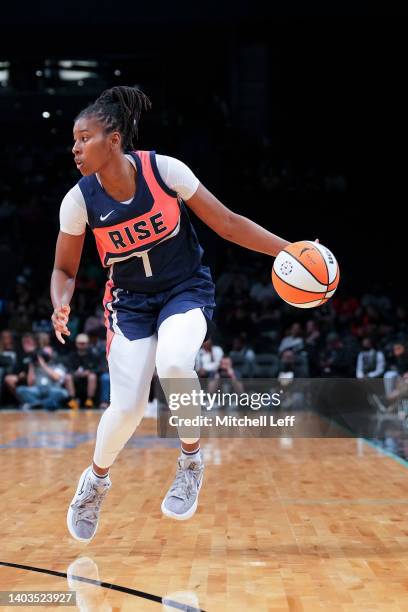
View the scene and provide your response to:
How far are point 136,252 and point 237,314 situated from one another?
11407 millimetres

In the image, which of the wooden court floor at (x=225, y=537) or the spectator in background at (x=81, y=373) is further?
the spectator in background at (x=81, y=373)

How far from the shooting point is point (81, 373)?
14.7 metres

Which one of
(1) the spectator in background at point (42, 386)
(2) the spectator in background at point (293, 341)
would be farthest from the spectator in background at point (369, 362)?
(1) the spectator in background at point (42, 386)

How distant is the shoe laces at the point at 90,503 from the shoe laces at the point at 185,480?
369 mm

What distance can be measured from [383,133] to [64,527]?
15508 mm

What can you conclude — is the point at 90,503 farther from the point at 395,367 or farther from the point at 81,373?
the point at 81,373

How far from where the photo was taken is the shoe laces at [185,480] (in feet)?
15.1

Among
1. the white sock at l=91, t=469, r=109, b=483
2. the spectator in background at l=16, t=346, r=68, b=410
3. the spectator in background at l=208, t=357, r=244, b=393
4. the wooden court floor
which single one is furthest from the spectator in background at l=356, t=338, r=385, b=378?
the white sock at l=91, t=469, r=109, b=483

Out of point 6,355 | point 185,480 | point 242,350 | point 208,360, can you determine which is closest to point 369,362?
point 242,350

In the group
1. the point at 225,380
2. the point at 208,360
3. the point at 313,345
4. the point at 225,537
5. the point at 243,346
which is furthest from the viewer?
the point at 243,346

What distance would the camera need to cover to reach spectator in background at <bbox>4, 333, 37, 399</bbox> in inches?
576

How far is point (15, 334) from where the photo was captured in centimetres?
1536

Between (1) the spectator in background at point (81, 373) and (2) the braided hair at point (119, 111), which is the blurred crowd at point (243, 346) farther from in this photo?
(2) the braided hair at point (119, 111)

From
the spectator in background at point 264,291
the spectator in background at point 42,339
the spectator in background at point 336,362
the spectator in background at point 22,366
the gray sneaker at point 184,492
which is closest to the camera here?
the gray sneaker at point 184,492
